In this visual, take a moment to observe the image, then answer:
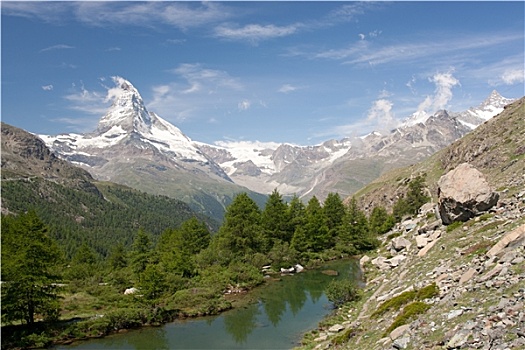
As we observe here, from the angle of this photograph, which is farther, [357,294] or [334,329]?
[357,294]

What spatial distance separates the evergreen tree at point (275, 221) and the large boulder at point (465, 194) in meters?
59.4

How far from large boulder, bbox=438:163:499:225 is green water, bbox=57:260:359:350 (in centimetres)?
2100

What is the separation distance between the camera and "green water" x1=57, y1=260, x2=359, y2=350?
4391 centimetres

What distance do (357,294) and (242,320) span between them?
51.7 ft

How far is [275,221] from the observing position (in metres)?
102

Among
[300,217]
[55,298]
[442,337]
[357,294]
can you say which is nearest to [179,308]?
[55,298]

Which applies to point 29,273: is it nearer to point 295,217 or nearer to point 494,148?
point 295,217

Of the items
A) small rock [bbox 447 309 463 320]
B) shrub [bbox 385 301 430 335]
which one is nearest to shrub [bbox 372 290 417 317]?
shrub [bbox 385 301 430 335]

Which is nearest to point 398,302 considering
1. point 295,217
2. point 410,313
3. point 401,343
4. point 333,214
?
point 410,313

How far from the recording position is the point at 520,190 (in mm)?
41531

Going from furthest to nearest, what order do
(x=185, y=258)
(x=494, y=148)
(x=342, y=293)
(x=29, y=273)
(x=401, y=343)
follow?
(x=494, y=148) < (x=185, y=258) < (x=342, y=293) < (x=29, y=273) < (x=401, y=343)

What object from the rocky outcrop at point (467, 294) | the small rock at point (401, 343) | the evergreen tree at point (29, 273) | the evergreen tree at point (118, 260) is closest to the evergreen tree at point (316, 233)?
the evergreen tree at point (118, 260)

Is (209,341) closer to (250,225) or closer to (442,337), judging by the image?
(442,337)

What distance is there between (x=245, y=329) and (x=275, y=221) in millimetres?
54446
